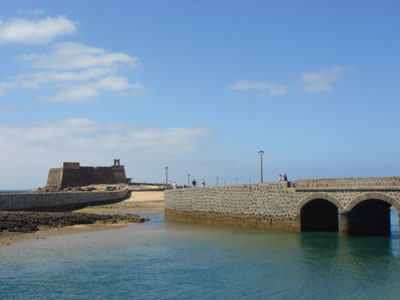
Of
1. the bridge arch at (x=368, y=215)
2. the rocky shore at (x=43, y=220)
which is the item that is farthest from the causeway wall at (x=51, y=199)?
the bridge arch at (x=368, y=215)

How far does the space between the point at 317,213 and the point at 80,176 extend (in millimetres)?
56964

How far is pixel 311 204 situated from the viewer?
99.2 feet

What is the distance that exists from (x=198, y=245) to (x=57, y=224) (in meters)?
15.1

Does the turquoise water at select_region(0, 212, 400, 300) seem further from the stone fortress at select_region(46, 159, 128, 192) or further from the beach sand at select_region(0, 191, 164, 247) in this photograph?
the stone fortress at select_region(46, 159, 128, 192)

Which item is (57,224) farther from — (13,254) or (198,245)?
(198,245)

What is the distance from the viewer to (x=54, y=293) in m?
17.0

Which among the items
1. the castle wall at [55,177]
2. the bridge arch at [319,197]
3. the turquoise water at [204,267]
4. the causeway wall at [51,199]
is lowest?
the turquoise water at [204,267]

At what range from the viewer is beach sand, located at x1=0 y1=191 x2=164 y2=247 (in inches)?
1207

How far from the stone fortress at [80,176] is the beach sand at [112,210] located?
14605 millimetres

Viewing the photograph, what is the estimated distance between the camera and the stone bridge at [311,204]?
1037 inches

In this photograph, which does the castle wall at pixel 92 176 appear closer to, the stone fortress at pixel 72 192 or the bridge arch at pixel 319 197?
the stone fortress at pixel 72 192

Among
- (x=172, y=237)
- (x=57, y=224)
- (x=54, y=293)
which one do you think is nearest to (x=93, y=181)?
(x=57, y=224)

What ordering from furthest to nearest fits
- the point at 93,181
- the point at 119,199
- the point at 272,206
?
the point at 93,181
the point at 119,199
the point at 272,206

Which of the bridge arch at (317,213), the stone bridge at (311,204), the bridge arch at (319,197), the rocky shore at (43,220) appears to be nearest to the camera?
the stone bridge at (311,204)
